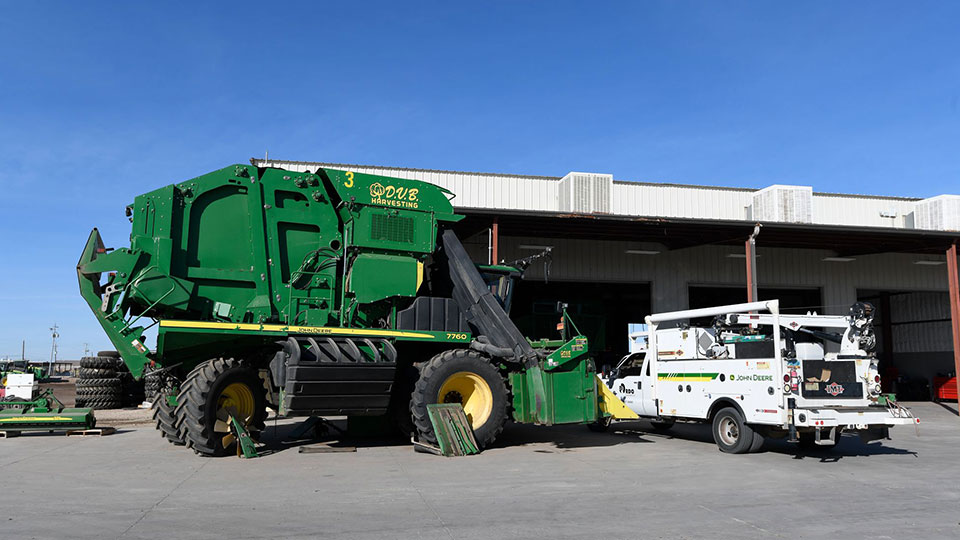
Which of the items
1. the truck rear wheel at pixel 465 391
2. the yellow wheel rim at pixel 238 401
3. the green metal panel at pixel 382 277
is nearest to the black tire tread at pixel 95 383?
the yellow wheel rim at pixel 238 401

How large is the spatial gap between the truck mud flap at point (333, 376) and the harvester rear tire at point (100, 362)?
43.6 ft

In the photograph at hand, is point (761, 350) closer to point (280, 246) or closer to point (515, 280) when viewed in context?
point (515, 280)

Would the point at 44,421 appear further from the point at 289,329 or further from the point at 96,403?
the point at 289,329

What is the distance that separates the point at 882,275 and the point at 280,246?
2715cm

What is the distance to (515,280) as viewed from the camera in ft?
45.6

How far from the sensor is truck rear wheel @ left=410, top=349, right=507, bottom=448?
448 inches

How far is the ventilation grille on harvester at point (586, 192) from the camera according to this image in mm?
26547

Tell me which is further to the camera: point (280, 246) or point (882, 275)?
point (882, 275)

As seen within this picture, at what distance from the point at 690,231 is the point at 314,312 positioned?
15.2 metres

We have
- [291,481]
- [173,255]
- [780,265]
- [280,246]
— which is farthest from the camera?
[780,265]

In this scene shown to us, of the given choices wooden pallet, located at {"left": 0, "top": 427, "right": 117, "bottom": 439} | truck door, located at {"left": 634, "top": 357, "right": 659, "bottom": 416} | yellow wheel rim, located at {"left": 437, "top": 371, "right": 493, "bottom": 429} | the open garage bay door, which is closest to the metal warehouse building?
the open garage bay door

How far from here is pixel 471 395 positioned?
39.6 feet

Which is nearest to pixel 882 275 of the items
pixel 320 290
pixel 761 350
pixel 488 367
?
pixel 761 350

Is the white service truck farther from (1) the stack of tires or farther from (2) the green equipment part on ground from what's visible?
(1) the stack of tires
